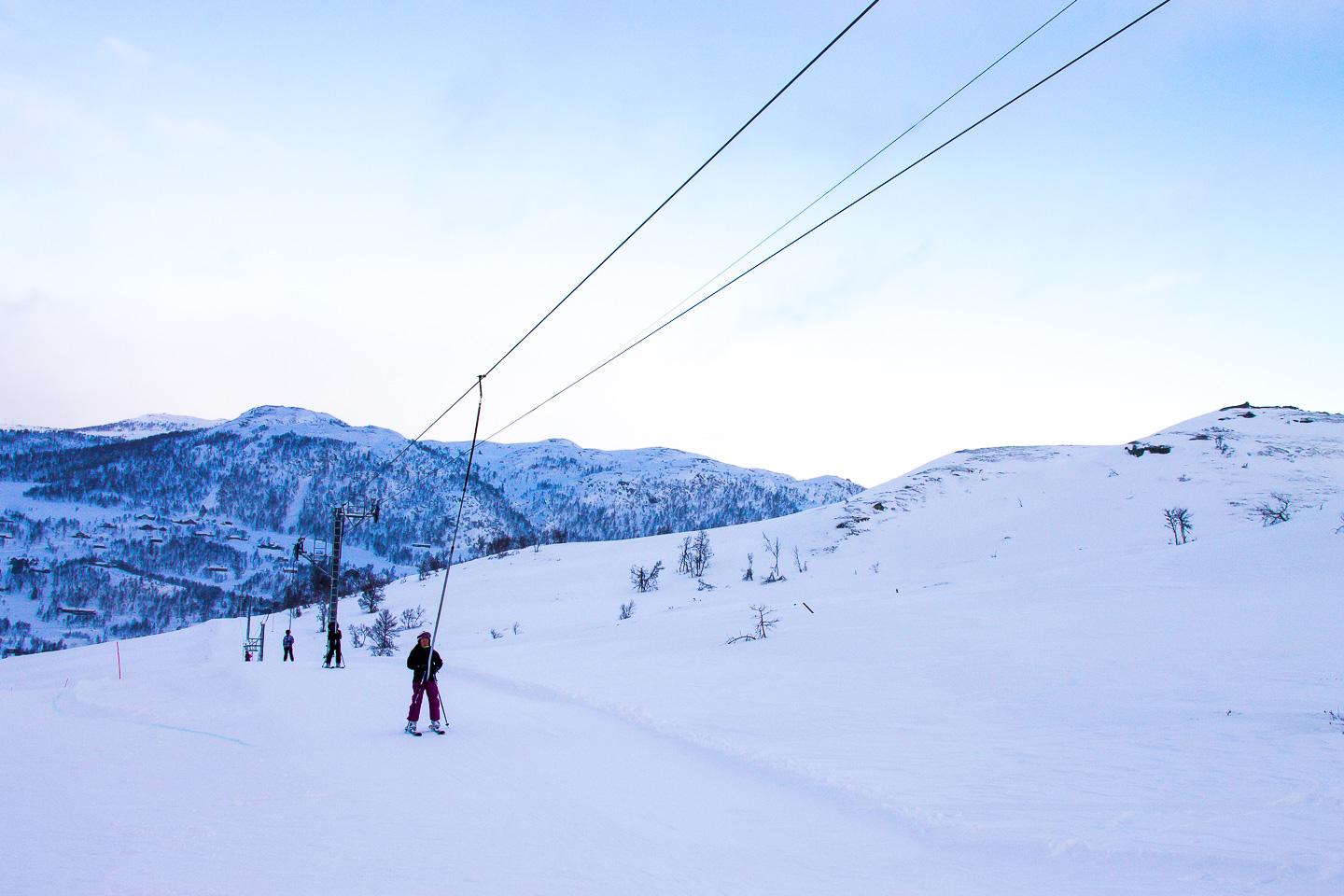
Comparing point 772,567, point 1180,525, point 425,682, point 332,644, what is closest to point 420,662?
point 425,682

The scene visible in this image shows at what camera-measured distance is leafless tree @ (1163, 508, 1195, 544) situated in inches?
947

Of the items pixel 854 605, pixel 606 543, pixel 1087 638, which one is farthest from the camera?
pixel 606 543

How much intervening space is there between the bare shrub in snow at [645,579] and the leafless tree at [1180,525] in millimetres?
23216

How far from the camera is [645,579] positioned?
1606 inches

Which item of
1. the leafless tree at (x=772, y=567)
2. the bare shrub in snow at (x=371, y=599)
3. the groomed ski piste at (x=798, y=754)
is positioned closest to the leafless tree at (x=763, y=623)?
the groomed ski piste at (x=798, y=754)

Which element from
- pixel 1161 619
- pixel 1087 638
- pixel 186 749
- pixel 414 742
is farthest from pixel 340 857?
pixel 1161 619

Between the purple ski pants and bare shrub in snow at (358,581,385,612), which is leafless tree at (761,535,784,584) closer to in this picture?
the purple ski pants

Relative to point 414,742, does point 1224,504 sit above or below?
above

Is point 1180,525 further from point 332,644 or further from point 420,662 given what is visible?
point 332,644

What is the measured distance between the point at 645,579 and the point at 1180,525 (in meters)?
24.6

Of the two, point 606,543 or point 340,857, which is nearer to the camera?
point 340,857

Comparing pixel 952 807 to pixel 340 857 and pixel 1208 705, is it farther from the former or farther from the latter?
pixel 340 857

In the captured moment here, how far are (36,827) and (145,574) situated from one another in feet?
772

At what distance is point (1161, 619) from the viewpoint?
47.9 feet
